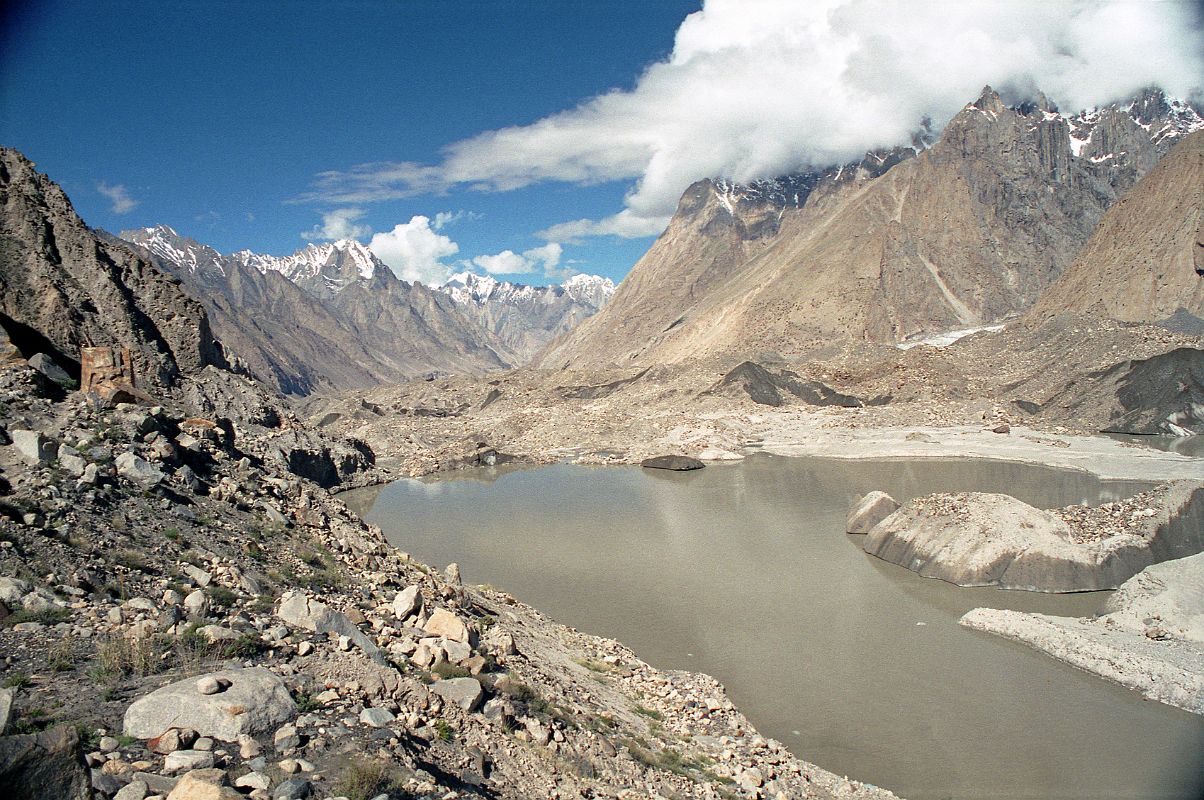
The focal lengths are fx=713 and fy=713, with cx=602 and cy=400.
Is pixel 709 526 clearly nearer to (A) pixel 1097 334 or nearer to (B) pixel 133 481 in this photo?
(B) pixel 133 481

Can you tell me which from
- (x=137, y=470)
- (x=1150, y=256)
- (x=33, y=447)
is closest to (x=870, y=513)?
(x=137, y=470)

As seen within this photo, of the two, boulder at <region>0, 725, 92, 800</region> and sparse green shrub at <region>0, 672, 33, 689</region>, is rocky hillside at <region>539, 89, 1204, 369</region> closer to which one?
sparse green shrub at <region>0, 672, 33, 689</region>

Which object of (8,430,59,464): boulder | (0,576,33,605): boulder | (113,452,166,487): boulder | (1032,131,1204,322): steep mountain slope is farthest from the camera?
(1032,131,1204,322): steep mountain slope

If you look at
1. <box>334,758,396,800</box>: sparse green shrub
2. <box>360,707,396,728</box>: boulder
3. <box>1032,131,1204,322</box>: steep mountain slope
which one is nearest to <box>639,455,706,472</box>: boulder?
<box>360,707,396,728</box>: boulder

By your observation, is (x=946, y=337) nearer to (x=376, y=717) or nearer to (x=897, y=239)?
(x=897, y=239)

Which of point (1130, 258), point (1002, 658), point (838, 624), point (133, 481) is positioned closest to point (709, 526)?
point (838, 624)
